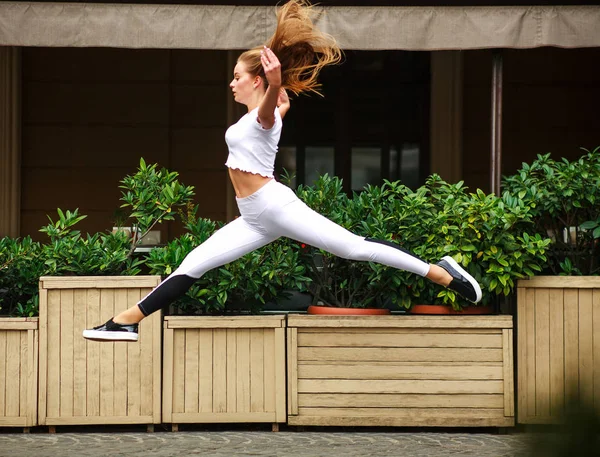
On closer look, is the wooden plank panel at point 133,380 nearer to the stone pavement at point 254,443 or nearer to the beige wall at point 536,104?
the stone pavement at point 254,443

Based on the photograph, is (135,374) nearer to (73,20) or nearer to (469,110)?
(73,20)

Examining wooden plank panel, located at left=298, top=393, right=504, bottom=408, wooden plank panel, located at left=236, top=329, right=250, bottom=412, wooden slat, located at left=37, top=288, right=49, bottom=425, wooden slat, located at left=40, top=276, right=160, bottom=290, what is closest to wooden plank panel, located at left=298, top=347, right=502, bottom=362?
wooden plank panel, located at left=298, top=393, right=504, bottom=408

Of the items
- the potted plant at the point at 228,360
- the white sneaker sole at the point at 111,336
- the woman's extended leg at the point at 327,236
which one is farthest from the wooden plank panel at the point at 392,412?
the white sneaker sole at the point at 111,336

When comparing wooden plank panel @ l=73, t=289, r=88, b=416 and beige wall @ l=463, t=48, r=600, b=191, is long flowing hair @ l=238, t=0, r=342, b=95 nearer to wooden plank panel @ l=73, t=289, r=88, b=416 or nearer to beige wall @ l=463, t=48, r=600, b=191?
wooden plank panel @ l=73, t=289, r=88, b=416

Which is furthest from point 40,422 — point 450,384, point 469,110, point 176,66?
point 469,110

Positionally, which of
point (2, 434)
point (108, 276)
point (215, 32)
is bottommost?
point (2, 434)

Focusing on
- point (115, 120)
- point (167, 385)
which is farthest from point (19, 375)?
point (115, 120)

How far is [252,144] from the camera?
4.41m

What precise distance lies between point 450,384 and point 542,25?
2490 mm

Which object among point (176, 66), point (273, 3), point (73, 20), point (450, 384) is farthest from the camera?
point (176, 66)

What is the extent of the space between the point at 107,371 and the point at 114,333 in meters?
1.35

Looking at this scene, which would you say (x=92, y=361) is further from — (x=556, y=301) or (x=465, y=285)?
(x=556, y=301)

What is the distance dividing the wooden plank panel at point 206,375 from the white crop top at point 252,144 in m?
1.82

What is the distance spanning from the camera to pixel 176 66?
32.6ft
